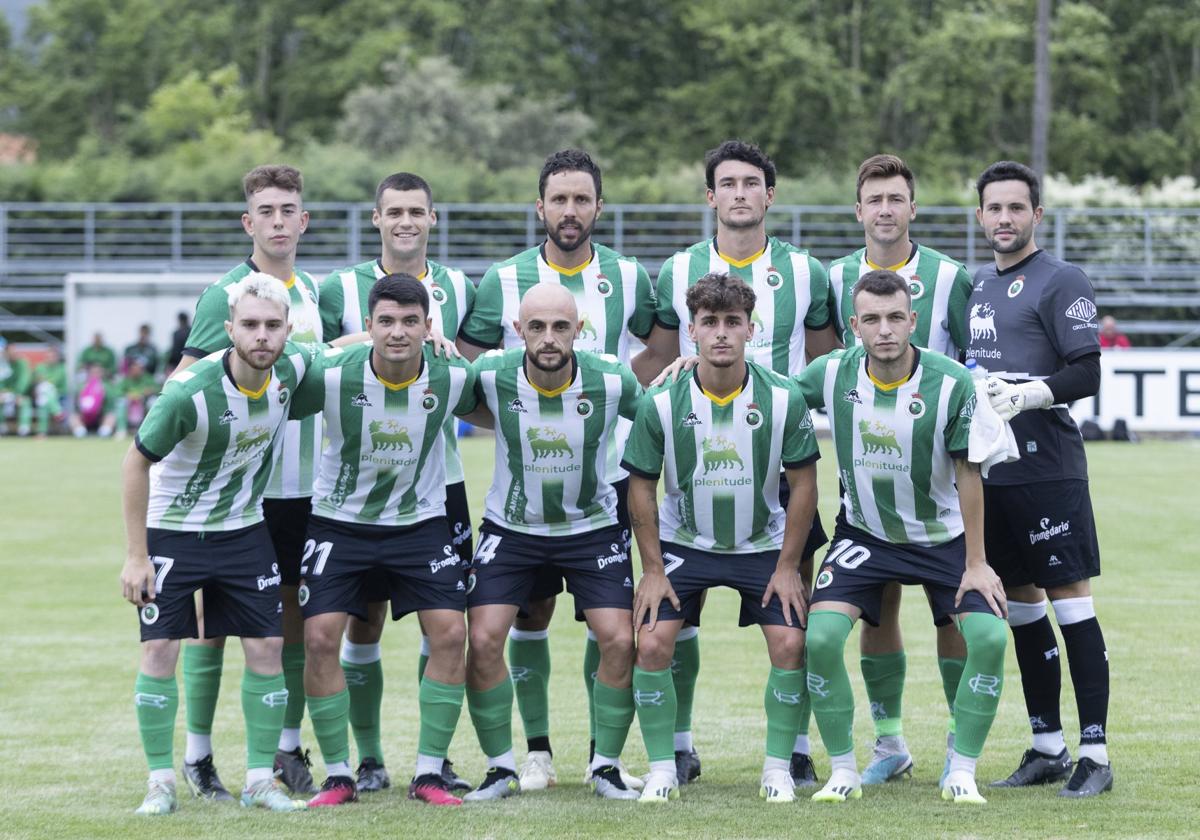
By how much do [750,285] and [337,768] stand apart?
240 cm

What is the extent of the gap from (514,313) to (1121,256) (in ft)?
89.9

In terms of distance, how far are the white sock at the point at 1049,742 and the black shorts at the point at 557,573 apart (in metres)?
1.69

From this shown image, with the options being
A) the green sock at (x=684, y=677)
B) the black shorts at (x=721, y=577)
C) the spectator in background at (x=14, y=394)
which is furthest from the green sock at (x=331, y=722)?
the spectator in background at (x=14, y=394)

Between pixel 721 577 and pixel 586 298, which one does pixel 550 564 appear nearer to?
pixel 721 577

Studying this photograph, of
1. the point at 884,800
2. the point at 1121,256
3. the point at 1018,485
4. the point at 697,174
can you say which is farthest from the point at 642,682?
the point at 697,174

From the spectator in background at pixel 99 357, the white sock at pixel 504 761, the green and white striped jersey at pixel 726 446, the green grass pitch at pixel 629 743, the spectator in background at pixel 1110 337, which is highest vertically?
the spectator in background at pixel 1110 337

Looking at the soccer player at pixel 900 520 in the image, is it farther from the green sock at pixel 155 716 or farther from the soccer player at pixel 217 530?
the green sock at pixel 155 716

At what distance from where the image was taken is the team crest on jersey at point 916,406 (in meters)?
6.09

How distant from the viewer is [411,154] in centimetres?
3803

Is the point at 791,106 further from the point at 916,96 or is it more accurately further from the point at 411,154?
the point at 411,154

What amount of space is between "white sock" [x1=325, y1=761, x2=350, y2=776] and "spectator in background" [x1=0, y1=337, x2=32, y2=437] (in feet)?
71.6

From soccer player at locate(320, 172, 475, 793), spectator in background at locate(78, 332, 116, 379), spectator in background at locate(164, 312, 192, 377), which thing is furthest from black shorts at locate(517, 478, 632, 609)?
spectator in background at locate(78, 332, 116, 379)

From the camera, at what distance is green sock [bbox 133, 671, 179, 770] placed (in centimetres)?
605

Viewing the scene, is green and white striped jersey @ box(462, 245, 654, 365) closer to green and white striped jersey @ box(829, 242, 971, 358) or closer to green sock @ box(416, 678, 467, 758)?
green and white striped jersey @ box(829, 242, 971, 358)
